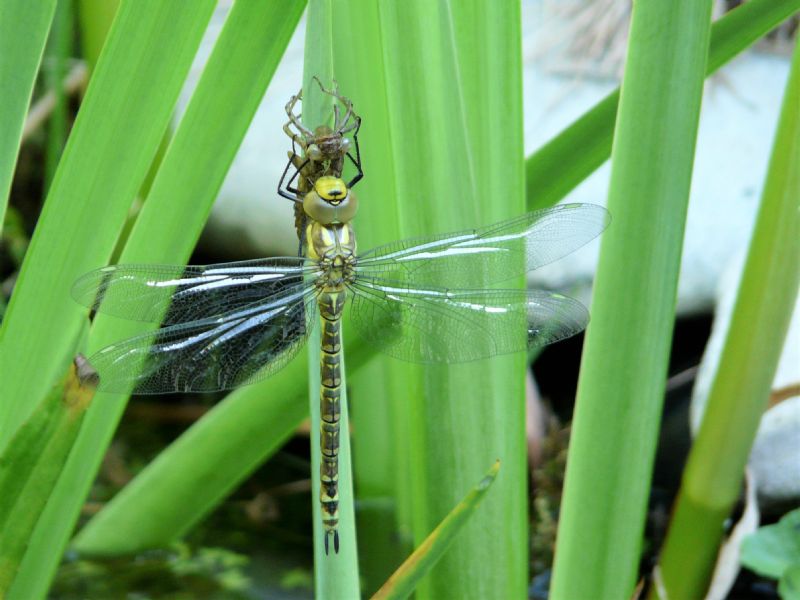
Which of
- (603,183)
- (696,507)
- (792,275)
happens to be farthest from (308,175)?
(603,183)

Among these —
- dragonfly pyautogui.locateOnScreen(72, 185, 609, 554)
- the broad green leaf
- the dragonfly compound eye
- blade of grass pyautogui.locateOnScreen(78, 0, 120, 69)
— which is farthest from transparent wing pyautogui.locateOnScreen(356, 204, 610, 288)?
blade of grass pyautogui.locateOnScreen(78, 0, 120, 69)

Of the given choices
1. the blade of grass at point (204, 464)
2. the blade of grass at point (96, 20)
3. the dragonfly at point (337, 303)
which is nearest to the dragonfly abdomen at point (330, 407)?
the dragonfly at point (337, 303)

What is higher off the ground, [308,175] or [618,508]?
[308,175]

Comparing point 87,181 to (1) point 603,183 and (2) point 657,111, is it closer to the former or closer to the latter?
(2) point 657,111

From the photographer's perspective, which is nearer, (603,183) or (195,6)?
(195,6)

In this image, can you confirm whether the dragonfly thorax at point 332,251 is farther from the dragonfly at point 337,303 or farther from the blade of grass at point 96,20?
the blade of grass at point 96,20

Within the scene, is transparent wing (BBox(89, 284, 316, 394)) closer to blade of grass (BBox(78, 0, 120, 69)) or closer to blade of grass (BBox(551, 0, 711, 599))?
blade of grass (BBox(551, 0, 711, 599))

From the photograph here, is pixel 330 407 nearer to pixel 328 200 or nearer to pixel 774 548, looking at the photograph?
pixel 328 200
